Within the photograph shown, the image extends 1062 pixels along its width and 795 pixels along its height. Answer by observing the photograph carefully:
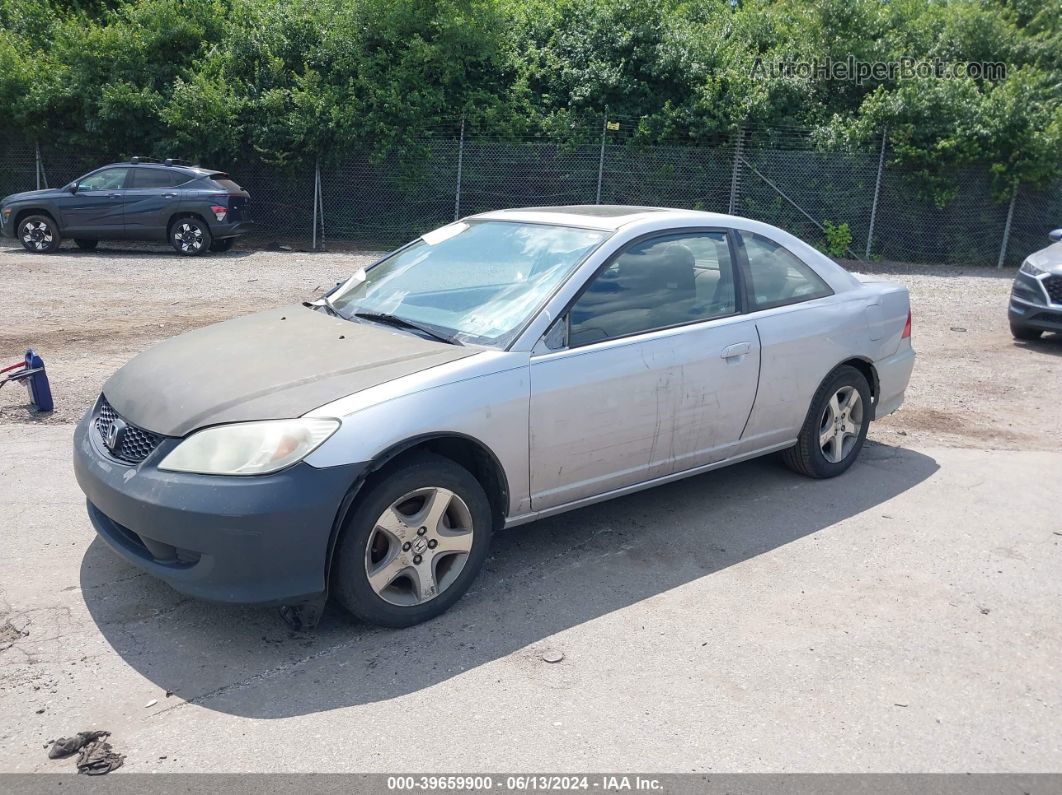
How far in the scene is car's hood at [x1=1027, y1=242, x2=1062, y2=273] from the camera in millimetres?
10188

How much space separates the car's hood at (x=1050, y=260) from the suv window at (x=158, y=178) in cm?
1334

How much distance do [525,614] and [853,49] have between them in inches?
735

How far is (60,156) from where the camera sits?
65.3 ft

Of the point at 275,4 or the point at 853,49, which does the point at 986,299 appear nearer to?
the point at 853,49

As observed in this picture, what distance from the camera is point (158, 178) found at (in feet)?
55.4

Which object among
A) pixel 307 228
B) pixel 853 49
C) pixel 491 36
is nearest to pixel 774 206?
pixel 853 49

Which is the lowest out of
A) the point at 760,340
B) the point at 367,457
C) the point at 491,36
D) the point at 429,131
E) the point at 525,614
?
the point at 525,614

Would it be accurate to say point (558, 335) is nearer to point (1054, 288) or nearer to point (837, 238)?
point (1054, 288)

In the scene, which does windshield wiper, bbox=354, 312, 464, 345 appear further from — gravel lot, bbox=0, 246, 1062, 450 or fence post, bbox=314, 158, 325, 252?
fence post, bbox=314, 158, 325, 252

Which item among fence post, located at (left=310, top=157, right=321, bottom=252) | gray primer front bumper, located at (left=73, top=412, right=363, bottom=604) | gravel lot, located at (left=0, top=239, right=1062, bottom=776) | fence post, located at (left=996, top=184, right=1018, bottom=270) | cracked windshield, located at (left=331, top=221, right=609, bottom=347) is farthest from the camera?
fence post, located at (left=310, top=157, right=321, bottom=252)

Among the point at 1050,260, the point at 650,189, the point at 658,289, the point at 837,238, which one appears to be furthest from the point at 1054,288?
the point at 650,189

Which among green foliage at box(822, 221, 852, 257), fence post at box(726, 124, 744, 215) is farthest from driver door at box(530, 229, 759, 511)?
green foliage at box(822, 221, 852, 257)

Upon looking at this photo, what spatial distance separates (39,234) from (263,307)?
7.78 meters

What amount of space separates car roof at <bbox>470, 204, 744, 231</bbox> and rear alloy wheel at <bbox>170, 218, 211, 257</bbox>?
12.7 metres
